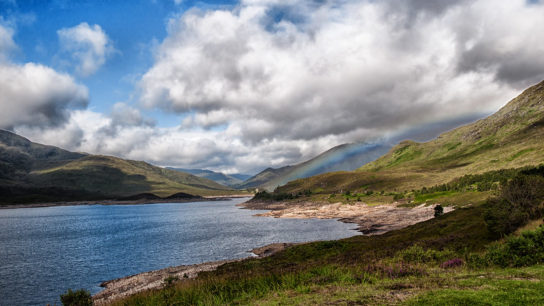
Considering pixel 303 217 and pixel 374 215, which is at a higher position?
pixel 374 215

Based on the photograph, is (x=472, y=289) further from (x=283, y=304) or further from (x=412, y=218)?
(x=412, y=218)

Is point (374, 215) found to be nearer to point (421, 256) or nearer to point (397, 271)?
point (421, 256)

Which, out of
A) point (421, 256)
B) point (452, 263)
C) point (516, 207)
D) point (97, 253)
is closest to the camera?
point (452, 263)

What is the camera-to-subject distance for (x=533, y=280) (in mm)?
17938

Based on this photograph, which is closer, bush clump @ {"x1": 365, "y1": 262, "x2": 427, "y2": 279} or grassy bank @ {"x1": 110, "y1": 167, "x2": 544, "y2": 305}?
grassy bank @ {"x1": 110, "y1": 167, "x2": 544, "y2": 305}

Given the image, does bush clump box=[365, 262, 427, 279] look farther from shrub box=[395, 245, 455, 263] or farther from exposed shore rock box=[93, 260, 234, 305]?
exposed shore rock box=[93, 260, 234, 305]

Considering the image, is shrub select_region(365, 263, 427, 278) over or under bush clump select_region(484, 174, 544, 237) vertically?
under

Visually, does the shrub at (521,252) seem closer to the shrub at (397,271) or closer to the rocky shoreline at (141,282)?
the shrub at (397,271)

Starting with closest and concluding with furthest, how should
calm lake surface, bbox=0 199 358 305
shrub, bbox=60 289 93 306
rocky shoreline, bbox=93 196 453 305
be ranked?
shrub, bbox=60 289 93 306, rocky shoreline, bbox=93 196 453 305, calm lake surface, bbox=0 199 358 305

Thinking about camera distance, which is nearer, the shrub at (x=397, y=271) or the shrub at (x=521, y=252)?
the shrub at (x=521, y=252)

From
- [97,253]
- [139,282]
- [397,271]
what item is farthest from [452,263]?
[97,253]

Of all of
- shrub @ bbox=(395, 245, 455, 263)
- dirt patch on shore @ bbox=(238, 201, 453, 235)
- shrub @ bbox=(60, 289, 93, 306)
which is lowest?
dirt patch on shore @ bbox=(238, 201, 453, 235)

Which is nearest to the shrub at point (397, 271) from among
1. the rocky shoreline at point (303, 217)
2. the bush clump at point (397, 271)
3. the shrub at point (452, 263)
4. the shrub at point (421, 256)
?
the bush clump at point (397, 271)

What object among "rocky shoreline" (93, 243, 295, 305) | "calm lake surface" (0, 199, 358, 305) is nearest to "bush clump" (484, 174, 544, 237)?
"rocky shoreline" (93, 243, 295, 305)
